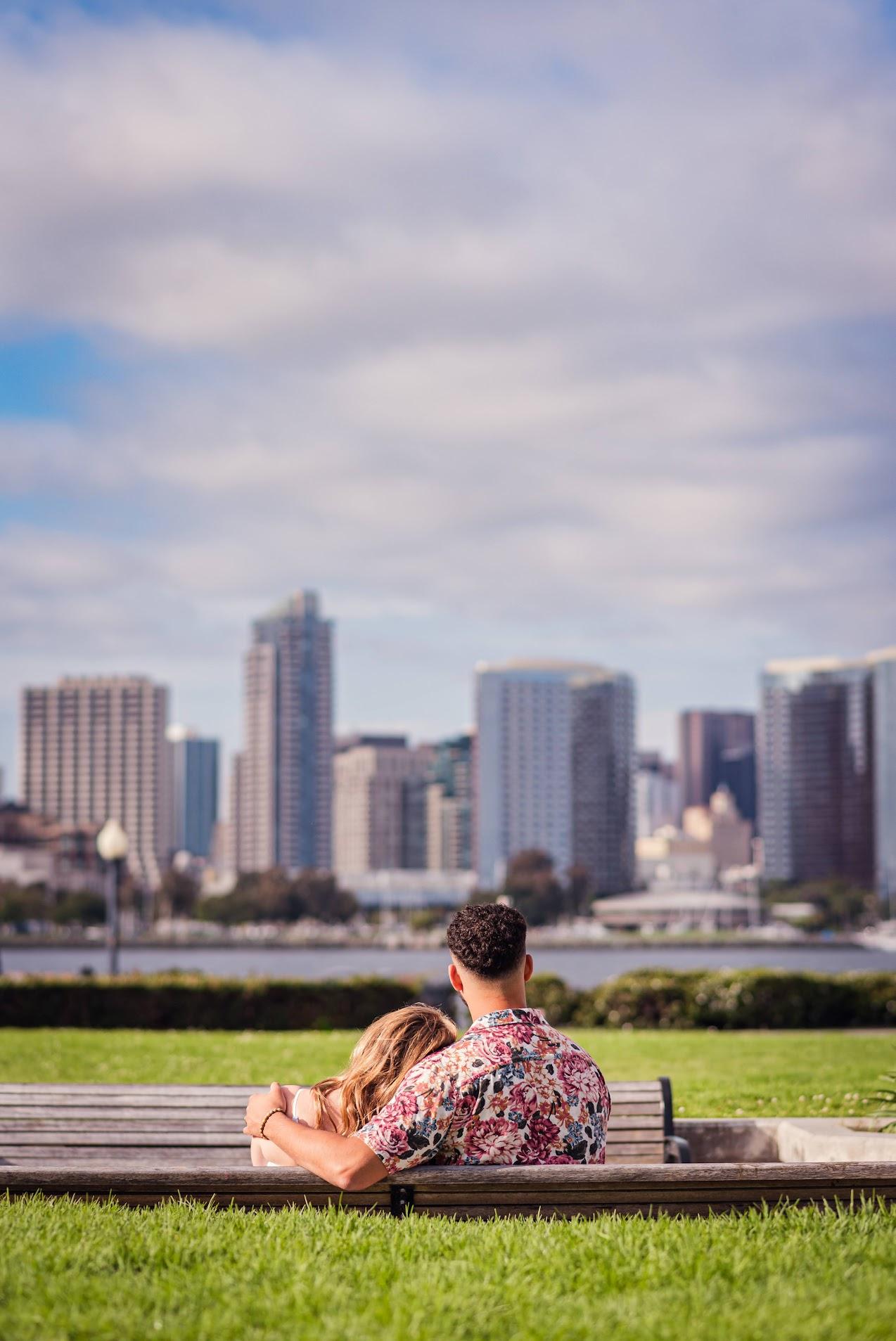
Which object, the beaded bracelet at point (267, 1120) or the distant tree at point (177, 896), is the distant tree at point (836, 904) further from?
the beaded bracelet at point (267, 1120)

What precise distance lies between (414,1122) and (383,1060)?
45 cm

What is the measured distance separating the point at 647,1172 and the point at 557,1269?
0.52 metres

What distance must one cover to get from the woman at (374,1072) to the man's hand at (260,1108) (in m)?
0.10

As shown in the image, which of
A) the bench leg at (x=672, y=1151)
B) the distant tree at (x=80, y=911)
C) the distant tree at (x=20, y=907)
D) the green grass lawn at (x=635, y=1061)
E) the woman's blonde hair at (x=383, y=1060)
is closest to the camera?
the woman's blonde hair at (x=383, y=1060)

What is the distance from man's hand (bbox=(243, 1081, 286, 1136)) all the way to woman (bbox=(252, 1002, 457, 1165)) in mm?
97

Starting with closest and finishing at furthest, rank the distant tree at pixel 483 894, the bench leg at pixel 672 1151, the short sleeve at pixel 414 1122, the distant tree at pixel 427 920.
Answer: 1. the short sleeve at pixel 414 1122
2. the bench leg at pixel 672 1151
3. the distant tree at pixel 427 920
4. the distant tree at pixel 483 894

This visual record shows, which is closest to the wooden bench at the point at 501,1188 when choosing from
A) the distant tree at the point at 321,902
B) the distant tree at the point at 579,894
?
the distant tree at the point at 321,902

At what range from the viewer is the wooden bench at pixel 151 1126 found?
20.0 feet

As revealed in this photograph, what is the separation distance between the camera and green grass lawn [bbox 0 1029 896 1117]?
11344mm

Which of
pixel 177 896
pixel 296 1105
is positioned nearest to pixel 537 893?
pixel 177 896

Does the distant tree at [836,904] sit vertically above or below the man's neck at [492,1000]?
below

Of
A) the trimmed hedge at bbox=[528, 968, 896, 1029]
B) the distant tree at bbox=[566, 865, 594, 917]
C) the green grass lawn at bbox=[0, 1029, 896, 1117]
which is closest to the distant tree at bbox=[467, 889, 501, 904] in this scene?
the distant tree at bbox=[566, 865, 594, 917]

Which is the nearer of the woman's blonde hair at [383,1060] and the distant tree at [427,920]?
the woman's blonde hair at [383,1060]

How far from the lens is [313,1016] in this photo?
21.3 m
